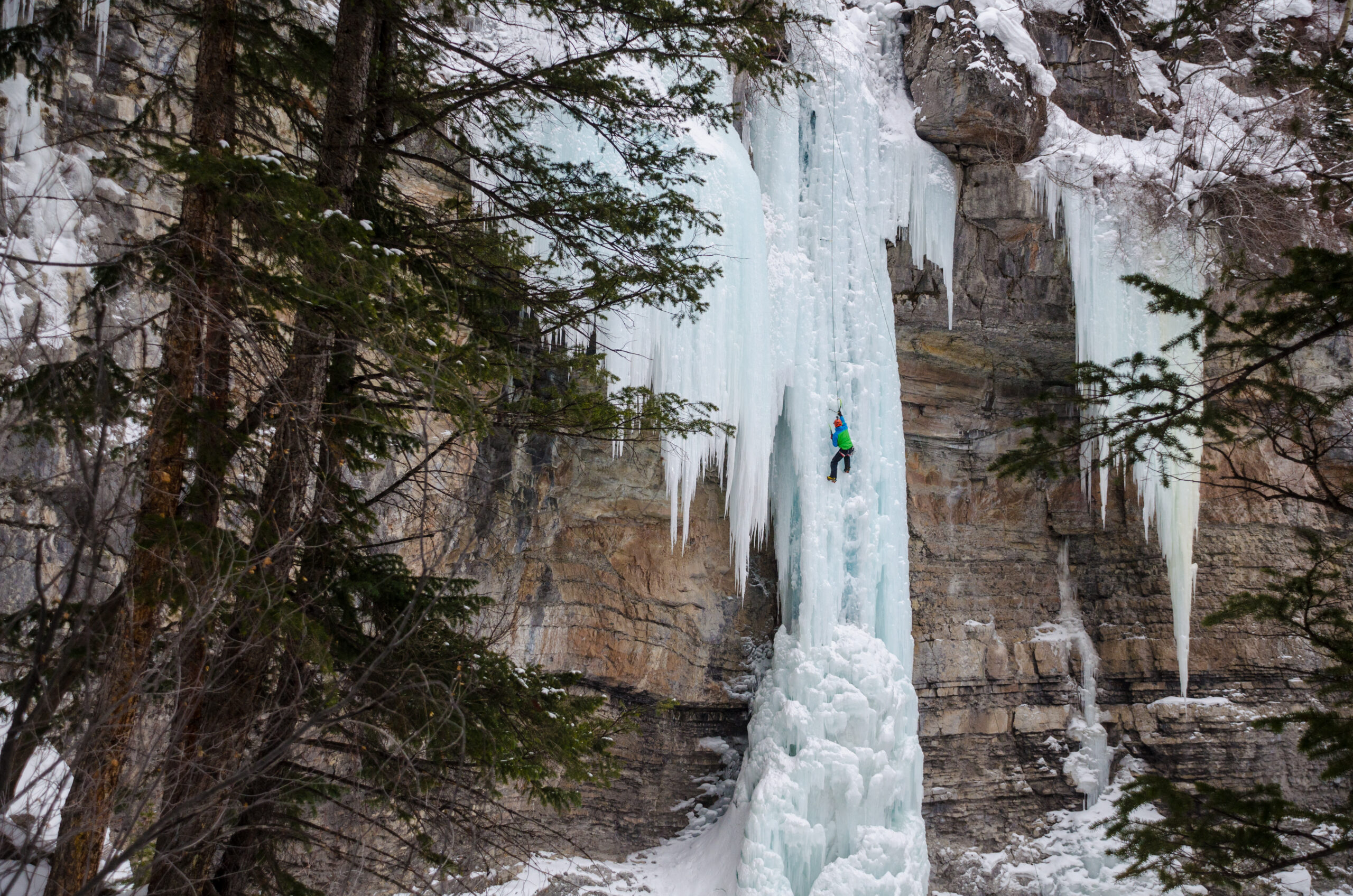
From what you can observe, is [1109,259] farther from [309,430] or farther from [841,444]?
[309,430]

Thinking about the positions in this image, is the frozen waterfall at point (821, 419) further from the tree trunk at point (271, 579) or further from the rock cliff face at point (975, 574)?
the tree trunk at point (271, 579)

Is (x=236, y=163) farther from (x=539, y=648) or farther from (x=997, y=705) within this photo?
(x=997, y=705)

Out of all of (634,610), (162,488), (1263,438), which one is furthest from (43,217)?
(634,610)

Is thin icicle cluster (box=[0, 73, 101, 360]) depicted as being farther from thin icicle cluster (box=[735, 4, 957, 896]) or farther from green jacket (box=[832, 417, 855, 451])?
green jacket (box=[832, 417, 855, 451])

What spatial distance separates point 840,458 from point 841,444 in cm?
25

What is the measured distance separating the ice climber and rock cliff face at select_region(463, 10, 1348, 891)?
1.86 metres

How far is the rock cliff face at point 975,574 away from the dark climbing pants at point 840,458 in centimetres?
184

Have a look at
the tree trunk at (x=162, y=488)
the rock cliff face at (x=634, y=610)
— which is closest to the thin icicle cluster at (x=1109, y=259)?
the rock cliff face at (x=634, y=610)

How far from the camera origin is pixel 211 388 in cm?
349

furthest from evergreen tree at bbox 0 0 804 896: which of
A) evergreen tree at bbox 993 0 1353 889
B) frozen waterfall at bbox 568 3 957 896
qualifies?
frozen waterfall at bbox 568 3 957 896

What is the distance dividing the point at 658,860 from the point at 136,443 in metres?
8.92

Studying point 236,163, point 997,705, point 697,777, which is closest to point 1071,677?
point 997,705

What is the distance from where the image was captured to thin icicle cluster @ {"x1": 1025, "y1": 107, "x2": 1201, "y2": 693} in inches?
449

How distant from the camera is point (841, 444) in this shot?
10.1 m
